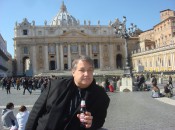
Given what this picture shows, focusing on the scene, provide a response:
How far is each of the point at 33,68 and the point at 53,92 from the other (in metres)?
65.0

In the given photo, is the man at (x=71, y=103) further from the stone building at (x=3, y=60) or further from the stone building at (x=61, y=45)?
the stone building at (x=61, y=45)

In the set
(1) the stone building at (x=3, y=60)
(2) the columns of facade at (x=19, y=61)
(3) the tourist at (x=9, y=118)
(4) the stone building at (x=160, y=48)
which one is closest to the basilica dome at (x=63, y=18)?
(1) the stone building at (x=3, y=60)

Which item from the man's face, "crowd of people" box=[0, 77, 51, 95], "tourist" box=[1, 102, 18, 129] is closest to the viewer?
the man's face

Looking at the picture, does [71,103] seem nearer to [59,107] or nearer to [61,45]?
[59,107]

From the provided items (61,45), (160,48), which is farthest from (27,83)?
(61,45)

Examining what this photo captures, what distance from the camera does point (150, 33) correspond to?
212ft

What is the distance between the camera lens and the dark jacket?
2096 mm

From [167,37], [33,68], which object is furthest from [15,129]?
[33,68]

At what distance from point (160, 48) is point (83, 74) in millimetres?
44626

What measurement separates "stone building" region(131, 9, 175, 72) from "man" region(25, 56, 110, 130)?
37047 mm

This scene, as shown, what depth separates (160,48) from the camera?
149ft

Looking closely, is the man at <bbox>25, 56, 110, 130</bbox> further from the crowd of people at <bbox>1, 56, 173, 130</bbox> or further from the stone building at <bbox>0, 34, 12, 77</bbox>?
the stone building at <bbox>0, 34, 12, 77</bbox>

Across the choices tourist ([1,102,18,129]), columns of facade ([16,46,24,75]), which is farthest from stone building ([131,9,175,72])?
tourist ([1,102,18,129])

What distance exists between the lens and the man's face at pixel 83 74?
2207 mm
